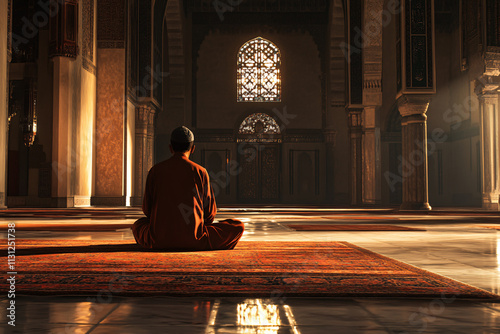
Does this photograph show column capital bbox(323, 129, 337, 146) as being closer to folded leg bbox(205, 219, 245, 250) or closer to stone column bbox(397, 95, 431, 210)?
stone column bbox(397, 95, 431, 210)

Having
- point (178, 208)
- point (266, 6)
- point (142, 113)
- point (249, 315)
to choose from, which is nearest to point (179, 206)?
point (178, 208)

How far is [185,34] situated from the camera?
64.7 ft

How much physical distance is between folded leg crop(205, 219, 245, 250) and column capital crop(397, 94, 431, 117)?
768 centimetres

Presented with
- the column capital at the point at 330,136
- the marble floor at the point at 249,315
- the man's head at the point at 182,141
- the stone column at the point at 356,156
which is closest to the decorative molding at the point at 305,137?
the column capital at the point at 330,136

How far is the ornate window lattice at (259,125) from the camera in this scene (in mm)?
19922

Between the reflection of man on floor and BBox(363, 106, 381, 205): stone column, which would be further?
BBox(363, 106, 381, 205): stone column

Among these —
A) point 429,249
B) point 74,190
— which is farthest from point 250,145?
point 429,249

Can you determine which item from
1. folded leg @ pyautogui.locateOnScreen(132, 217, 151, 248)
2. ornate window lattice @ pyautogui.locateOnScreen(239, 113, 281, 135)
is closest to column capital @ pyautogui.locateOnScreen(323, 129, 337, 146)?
ornate window lattice @ pyautogui.locateOnScreen(239, 113, 281, 135)

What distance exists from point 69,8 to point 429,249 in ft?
33.3

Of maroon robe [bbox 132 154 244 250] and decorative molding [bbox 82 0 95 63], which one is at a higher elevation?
decorative molding [bbox 82 0 95 63]

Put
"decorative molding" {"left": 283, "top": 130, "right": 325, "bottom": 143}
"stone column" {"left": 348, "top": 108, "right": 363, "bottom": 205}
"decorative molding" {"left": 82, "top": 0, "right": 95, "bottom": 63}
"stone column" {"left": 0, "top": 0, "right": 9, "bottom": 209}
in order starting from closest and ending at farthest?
1. "stone column" {"left": 0, "top": 0, "right": 9, "bottom": 209}
2. "decorative molding" {"left": 82, "top": 0, "right": 95, "bottom": 63}
3. "stone column" {"left": 348, "top": 108, "right": 363, "bottom": 205}
4. "decorative molding" {"left": 283, "top": 130, "right": 325, "bottom": 143}

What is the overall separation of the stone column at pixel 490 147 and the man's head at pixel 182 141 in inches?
388

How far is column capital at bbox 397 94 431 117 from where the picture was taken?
10531 millimetres

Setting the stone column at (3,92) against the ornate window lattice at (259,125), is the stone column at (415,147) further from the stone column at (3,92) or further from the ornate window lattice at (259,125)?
the ornate window lattice at (259,125)
